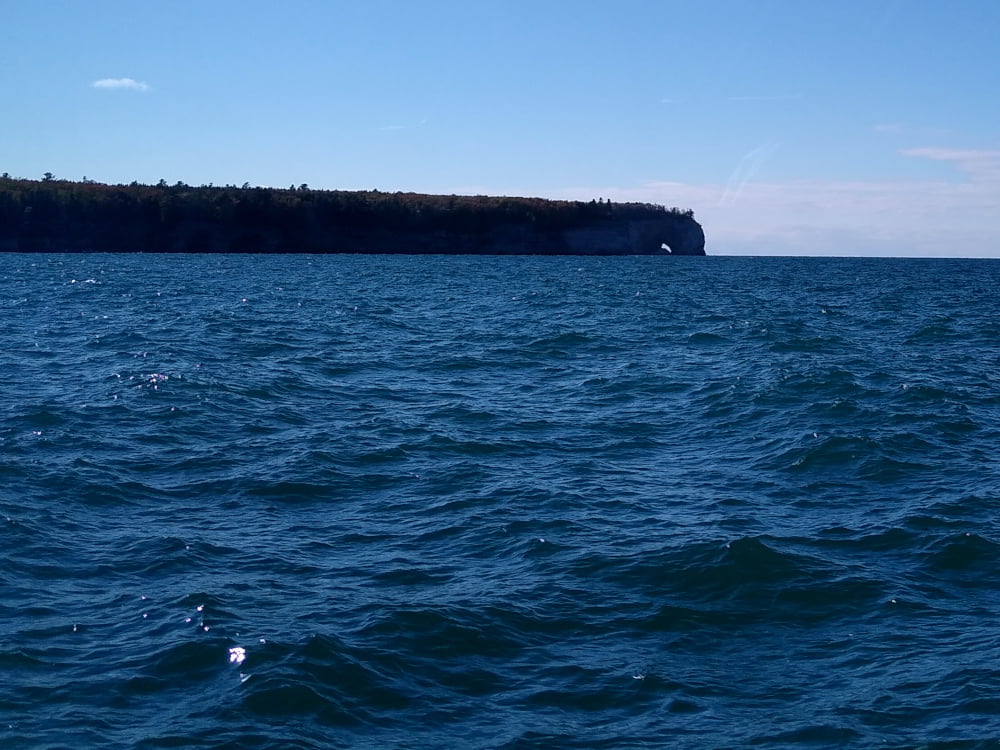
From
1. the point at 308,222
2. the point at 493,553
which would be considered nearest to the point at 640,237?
the point at 308,222

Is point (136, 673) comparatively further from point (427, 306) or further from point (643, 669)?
point (427, 306)

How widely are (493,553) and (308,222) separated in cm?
11204

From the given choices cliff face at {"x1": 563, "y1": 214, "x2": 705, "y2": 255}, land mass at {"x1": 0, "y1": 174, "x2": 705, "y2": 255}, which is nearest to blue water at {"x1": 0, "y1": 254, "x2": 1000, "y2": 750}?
land mass at {"x1": 0, "y1": 174, "x2": 705, "y2": 255}

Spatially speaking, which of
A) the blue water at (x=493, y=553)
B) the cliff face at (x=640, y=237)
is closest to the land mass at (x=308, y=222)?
the cliff face at (x=640, y=237)

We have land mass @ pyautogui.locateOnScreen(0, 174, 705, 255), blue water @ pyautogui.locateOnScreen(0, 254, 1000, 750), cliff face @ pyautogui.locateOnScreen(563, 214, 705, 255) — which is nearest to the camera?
blue water @ pyautogui.locateOnScreen(0, 254, 1000, 750)

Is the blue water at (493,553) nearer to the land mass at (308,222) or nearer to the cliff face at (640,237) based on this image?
the land mass at (308,222)

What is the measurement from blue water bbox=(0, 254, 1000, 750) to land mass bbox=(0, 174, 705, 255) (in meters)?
90.5

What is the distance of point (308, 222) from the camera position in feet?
392

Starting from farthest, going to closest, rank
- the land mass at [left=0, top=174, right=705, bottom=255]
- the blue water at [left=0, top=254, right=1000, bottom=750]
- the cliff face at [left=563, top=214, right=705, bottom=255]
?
the cliff face at [left=563, top=214, right=705, bottom=255]
the land mass at [left=0, top=174, right=705, bottom=255]
the blue water at [left=0, top=254, right=1000, bottom=750]

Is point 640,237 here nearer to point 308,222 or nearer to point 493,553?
point 308,222

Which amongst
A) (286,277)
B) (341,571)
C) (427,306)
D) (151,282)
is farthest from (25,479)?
(286,277)

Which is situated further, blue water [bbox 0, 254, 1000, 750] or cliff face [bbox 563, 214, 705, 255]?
cliff face [bbox 563, 214, 705, 255]

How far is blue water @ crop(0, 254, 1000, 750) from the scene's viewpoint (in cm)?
779

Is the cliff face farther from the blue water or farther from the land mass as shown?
the blue water
